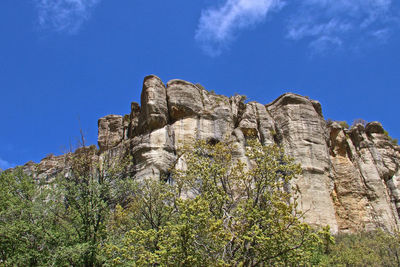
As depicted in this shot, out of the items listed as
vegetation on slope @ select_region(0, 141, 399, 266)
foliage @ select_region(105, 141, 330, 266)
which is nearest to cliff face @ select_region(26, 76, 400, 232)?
vegetation on slope @ select_region(0, 141, 399, 266)

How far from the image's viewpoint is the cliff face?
122ft

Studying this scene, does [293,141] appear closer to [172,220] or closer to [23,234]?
[172,220]

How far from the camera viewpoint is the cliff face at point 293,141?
37.2m

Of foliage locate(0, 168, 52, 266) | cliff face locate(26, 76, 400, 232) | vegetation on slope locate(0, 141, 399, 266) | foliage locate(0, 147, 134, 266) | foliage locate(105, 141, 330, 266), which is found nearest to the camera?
foliage locate(105, 141, 330, 266)

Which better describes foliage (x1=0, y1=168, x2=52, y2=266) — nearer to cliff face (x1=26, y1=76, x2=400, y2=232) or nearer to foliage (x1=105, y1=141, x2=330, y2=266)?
foliage (x1=105, y1=141, x2=330, y2=266)

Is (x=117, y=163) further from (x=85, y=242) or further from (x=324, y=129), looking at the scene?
(x=324, y=129)

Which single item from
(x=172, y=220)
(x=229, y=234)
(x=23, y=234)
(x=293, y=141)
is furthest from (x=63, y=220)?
(x=293, y=141)

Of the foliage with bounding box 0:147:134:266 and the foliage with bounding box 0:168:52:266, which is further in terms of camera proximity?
the foliage with bounding box 0:168:52:266

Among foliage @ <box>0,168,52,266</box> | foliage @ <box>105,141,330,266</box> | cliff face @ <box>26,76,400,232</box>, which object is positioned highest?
cliff face @ <box>26,76,400,232</box>

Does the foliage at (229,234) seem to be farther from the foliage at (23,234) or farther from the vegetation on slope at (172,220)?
the foliage at (23,234)

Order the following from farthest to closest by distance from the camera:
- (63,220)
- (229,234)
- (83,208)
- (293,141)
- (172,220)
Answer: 1. (293,141)
2. (63,220)
3. (172,220)
4. (83,208)
5. (229,234)

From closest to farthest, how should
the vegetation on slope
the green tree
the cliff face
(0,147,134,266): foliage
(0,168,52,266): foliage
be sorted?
the vegetation on slope, the green tree, (0,147,134,266): foliage, (0,168,52,266): foliage, the cliff face

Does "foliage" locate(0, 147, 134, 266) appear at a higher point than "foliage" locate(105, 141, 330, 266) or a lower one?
higher

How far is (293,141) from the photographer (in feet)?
139
